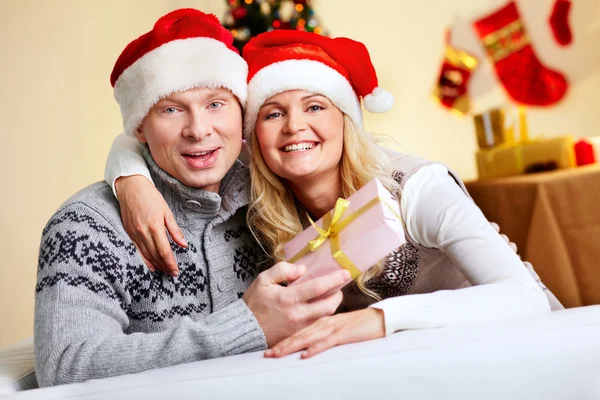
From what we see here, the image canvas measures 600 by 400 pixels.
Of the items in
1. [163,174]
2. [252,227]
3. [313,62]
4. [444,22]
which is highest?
[444,22]

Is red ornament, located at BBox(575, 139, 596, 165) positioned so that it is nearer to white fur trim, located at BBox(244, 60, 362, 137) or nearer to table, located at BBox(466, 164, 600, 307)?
table, located at BBox(466, 164, 600, 307)

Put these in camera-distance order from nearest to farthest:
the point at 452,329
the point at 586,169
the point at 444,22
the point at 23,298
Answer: the point at 452,329 < the point at 586,169 < the point at 23,298 < the point at 444,22

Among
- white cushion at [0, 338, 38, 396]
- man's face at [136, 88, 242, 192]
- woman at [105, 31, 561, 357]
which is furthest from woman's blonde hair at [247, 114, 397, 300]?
white cushion at [0, 338, 38, 396]

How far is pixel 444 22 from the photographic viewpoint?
5449mm

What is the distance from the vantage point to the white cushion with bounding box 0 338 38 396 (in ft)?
4.43

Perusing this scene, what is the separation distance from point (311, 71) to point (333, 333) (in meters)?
0.79

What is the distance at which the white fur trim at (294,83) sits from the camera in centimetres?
166

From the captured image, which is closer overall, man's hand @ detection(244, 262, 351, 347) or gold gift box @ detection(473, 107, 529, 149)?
Answer: man's hand @ detection(244, 262, 351, 347)

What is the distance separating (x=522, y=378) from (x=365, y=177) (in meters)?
0.77

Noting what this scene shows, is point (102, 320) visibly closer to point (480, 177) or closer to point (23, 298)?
point (480, 177)

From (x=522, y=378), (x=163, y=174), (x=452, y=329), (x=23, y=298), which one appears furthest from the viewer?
(x=23, y=298)

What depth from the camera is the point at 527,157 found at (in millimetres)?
4055

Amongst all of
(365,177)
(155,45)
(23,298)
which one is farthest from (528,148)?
(23,298)

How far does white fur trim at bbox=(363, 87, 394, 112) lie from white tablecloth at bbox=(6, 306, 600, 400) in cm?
88
